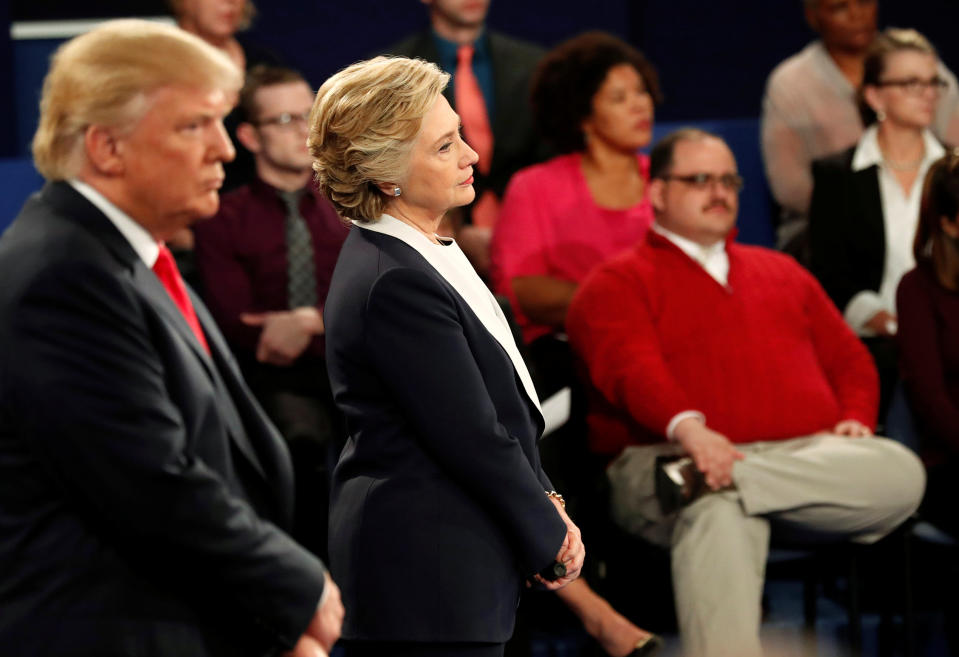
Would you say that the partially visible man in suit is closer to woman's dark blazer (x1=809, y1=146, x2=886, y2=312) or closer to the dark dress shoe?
the dark dress shoe

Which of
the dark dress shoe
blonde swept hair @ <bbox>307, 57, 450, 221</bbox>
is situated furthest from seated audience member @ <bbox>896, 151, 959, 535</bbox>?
blonde swept hair @ <bbox>307, 57, 450, 221</bbox>

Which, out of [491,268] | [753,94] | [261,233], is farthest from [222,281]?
[753,94]

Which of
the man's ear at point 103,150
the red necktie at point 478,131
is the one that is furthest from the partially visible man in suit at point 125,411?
the red necktie at point 478,131

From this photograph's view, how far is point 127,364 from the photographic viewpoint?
145cm

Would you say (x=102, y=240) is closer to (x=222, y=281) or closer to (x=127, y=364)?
(x=127, y=364)

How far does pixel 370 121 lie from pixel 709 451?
1.49 metres

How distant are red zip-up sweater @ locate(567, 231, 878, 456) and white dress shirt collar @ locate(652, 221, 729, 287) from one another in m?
0.02

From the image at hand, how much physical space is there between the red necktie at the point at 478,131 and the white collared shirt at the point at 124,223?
268cm

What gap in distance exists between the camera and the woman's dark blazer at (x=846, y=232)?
12.8 ft

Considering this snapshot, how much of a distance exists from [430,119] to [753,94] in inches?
164

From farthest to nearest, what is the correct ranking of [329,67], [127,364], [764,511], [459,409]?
1. [329,67]
2. [764,511]
3. [459,409]
4. [127,364]

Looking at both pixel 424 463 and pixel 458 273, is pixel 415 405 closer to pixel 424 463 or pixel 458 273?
pixel 424 463

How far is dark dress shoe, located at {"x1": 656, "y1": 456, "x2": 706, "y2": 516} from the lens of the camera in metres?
3.01

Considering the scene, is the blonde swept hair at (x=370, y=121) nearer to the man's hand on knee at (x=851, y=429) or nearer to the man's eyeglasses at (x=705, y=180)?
the man's eyeglasses at (x=705, y=180)
